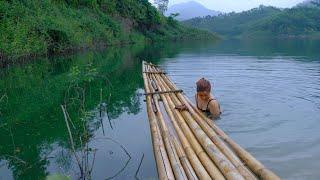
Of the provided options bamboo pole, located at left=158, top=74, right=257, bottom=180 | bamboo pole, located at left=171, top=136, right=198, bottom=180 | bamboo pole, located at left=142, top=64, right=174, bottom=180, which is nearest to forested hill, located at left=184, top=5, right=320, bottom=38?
bamboo pole, located at left=158, top=74, right=257, bottom=180

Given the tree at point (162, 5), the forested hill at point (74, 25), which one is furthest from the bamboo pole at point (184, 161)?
the tree at point (162, 5)

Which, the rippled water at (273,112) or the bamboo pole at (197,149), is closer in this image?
the bamboo pole at (197,149)

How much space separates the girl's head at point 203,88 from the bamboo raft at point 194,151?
34 centimetres

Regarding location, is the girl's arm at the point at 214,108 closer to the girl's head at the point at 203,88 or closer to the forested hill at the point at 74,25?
the girl's head at the point at 203,88

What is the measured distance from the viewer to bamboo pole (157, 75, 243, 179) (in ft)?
14.8

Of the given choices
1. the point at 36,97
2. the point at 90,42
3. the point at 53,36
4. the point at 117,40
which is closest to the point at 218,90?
the point at 36,97

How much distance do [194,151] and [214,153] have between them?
445 millimetres

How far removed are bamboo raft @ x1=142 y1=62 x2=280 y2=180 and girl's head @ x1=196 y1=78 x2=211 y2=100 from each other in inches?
13.3

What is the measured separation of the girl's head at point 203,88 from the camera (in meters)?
7.93

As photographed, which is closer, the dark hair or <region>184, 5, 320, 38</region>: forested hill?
the dark hair

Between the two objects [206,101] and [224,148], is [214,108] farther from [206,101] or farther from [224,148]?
[224,148]

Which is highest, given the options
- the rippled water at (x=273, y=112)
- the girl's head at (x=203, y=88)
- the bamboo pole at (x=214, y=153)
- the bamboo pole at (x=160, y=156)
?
the girl's head at (x=203, y=88)

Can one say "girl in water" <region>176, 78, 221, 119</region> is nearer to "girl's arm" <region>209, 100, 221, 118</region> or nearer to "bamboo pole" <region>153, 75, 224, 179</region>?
"girl's arm" <region>209, 100, 221, 118</region>

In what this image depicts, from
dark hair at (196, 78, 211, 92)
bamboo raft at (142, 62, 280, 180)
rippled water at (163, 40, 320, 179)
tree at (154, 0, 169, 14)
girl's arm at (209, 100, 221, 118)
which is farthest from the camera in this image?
tree at (154, 0, 169, 14)
